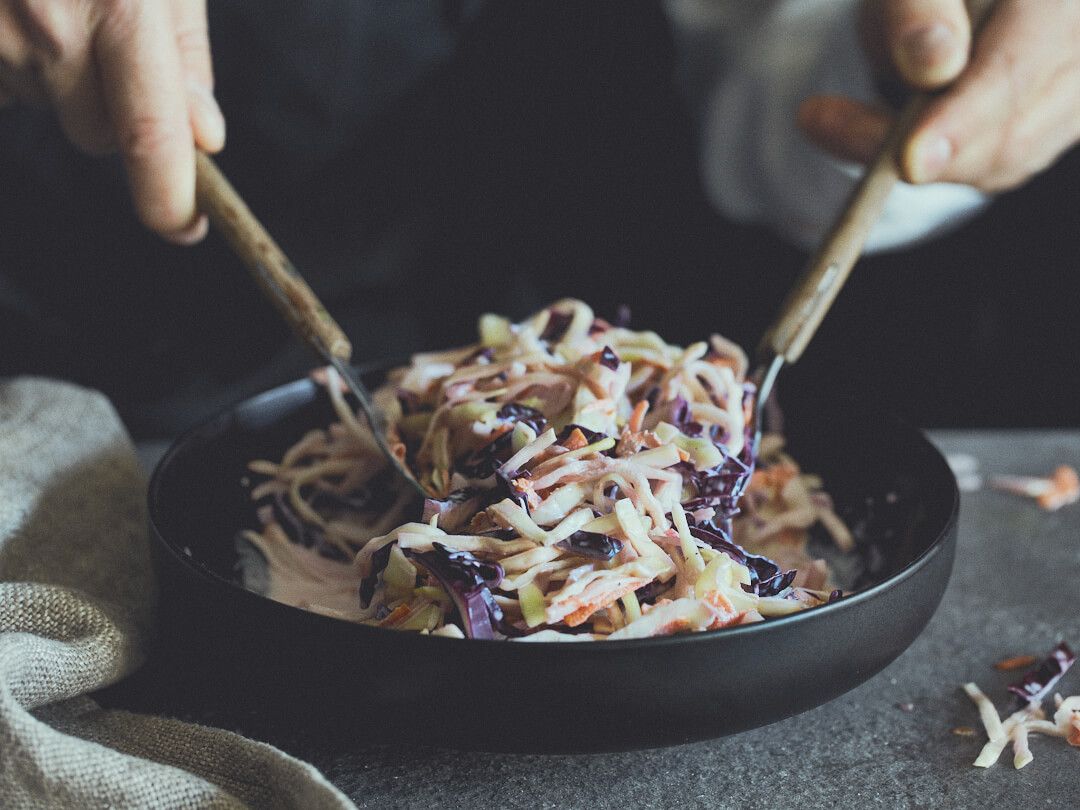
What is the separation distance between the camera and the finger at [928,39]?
1.21 meters

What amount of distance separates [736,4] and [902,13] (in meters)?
0.79

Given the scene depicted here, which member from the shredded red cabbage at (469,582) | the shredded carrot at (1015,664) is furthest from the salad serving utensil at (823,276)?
the shredded red cabbage at (469,582)

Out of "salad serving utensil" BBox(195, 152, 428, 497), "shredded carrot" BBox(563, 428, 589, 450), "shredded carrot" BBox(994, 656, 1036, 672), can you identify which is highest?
"salad serving utensil" BBox(195, 152, 428, 497)

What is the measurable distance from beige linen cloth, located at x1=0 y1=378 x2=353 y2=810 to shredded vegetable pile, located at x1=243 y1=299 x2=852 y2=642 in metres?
0.15

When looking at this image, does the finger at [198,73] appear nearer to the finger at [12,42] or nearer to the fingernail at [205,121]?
the fingernail at [205,121]

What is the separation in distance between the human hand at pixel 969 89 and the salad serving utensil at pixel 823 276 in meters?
0.03

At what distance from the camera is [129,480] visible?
128 centimetres

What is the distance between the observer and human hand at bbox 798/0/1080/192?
4.03 ft

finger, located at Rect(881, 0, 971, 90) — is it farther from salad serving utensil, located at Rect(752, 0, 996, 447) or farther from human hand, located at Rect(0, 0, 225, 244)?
human hand, located at Rect(0, 0, 225, 244)

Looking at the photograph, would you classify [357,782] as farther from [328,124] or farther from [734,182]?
[734,182]

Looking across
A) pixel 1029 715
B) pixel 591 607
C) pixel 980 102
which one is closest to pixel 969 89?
pixel 980 102

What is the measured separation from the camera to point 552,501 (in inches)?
36.3

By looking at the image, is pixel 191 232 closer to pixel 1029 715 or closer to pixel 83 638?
pixel 83 638

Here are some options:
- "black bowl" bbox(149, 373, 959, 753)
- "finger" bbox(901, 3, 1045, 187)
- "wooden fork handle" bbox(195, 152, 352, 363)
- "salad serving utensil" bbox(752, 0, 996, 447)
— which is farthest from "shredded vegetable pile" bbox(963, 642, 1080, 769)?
"wooden fork handle" bbox(195, 152, 352, 363)
